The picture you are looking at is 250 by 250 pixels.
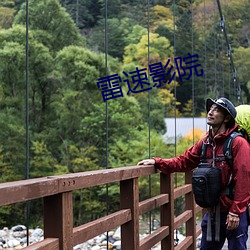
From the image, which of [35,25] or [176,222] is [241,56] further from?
[176,222]

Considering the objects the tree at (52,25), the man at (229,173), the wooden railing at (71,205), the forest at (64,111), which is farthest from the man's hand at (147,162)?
the tree at (52,25)

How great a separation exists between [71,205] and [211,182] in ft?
1.97

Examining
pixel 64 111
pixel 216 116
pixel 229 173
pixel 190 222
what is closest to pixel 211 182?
pixel 229 173

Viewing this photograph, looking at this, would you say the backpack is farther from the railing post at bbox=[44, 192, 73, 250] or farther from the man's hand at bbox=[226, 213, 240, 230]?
the railing post at bbox=[44, 192, 73, 250]

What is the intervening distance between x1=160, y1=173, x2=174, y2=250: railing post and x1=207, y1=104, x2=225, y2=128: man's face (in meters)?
0.55

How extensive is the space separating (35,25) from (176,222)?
13084mm

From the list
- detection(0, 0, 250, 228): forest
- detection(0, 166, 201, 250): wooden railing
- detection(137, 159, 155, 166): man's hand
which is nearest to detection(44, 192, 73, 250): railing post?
detection(0, 166, 201, 250): wooden railing

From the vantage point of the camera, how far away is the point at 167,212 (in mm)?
2443

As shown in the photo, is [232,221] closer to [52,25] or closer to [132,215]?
[132,215]

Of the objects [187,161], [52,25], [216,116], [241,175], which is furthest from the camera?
[52,25]

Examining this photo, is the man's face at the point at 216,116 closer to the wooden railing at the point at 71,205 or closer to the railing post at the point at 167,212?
the wooden railing at the point at 71,205

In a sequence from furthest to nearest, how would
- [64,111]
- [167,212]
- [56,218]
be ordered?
[64,111] < [167,212] < [56,218]

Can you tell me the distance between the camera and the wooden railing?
3.92ft

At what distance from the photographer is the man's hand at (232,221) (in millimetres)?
1820
